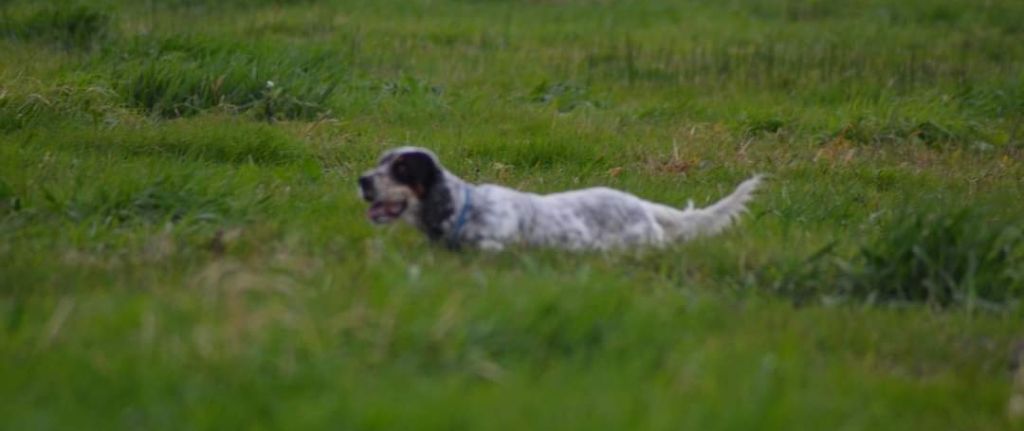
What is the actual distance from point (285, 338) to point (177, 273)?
1379 mm

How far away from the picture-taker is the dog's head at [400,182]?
691 centimetres

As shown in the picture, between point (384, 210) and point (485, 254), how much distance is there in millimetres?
575

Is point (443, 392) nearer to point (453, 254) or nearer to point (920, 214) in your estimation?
point (453, 254)

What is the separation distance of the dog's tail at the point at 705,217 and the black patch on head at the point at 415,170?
53.5 inches

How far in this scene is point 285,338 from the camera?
5.00m

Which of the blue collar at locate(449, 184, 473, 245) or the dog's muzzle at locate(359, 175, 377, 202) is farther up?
the dog's muzzle at locate(359, 175, 377, 202)

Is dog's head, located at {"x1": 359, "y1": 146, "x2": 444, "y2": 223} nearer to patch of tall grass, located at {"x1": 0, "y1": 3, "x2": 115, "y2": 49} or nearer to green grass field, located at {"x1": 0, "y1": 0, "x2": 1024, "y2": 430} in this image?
green grass field, located at {"x1": 0, "y1": 0, "x2": 1024, "y2": 430}

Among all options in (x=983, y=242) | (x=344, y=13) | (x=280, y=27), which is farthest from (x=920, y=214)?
(x=344, y=13)

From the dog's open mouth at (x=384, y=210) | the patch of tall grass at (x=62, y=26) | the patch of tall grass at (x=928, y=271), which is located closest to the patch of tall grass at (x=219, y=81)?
the patch of tall grass at (x=62, y=26)

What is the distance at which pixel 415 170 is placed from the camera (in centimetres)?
691

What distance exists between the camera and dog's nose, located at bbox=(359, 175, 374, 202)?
6.92 m

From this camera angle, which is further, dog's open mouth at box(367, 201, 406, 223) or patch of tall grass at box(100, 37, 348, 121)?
patch of tall grass at box(100, 37, 348, 121)

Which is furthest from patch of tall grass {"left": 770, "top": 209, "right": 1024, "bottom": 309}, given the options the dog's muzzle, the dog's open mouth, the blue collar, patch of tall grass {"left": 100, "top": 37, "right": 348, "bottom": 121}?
patch of tall grass {"left": 100, "top": 37, "right": 348, "bottom": 121}

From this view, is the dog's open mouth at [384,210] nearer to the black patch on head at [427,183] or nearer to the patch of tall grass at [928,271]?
the black patch on head at [427,183]
